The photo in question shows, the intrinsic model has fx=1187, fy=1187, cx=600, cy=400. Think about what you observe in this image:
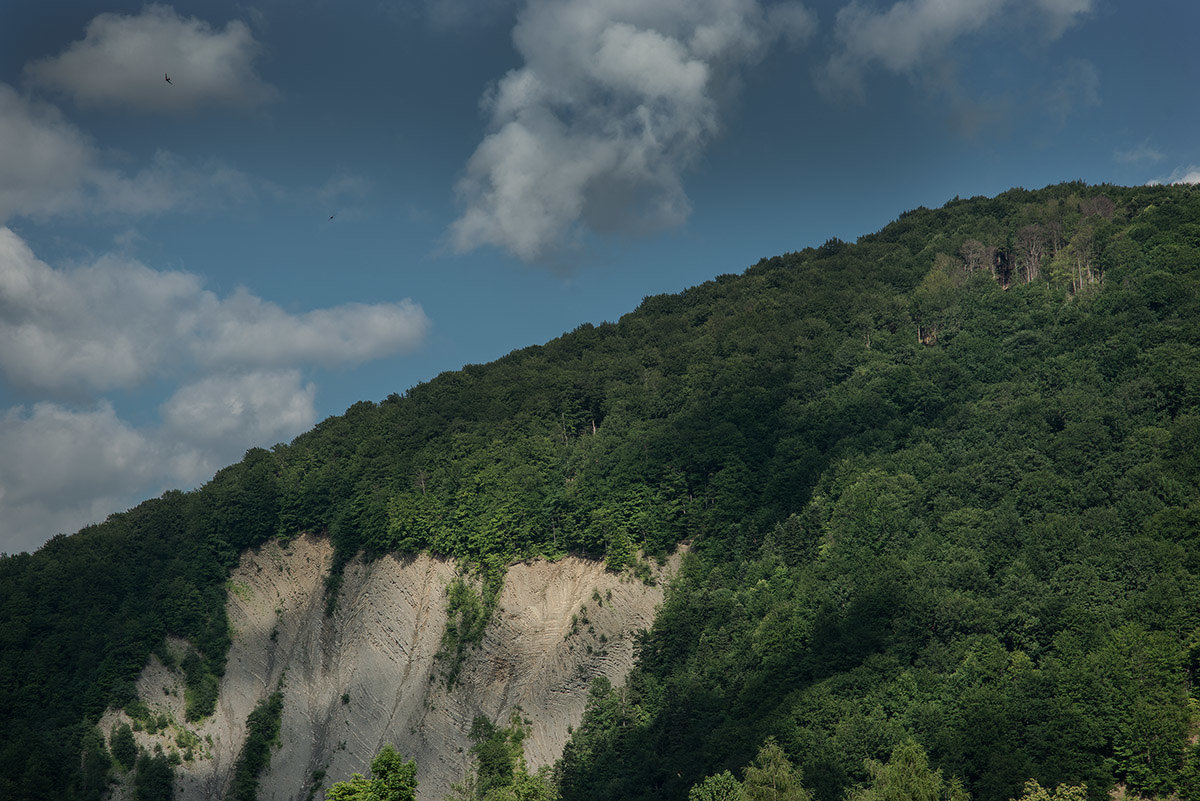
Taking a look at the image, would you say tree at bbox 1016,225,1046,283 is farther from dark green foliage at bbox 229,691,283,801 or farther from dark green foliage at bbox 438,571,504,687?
dark green foliage at bbox 229,691,283,801

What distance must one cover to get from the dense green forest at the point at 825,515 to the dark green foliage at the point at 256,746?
4.75 metres

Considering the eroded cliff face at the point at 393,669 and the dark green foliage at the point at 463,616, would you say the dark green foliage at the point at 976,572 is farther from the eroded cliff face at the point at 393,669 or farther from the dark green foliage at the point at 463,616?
the dark green foliage at the point at 463,616

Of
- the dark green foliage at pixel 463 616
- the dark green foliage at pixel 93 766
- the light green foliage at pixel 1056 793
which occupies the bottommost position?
the light green foliage at pixel 1056 793

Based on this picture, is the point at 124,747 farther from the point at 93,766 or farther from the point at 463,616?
the point at 463,616

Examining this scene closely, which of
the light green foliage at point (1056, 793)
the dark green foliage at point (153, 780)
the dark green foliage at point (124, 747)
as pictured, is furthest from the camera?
the dark green foliage at point (124, 747)

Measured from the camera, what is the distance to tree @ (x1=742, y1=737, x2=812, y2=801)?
59.7 metres

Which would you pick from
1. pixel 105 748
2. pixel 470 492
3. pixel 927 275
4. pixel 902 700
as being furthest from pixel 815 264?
pixel 105 748

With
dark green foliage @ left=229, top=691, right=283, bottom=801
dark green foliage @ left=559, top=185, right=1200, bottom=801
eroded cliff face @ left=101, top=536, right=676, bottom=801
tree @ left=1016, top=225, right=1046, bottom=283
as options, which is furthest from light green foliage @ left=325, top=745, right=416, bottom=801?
tree @ left=1016, top=225, right=1046, bottom=283

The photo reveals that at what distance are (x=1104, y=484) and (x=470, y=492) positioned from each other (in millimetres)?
50572

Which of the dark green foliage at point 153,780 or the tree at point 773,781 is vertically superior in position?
the dark green foliage at point 153,780

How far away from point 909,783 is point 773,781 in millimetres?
7668

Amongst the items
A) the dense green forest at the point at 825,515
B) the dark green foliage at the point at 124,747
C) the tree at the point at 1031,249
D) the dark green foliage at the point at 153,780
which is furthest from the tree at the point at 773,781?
the tree at the point at 1031,249

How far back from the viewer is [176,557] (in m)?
110

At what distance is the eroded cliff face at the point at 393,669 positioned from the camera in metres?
89.4
